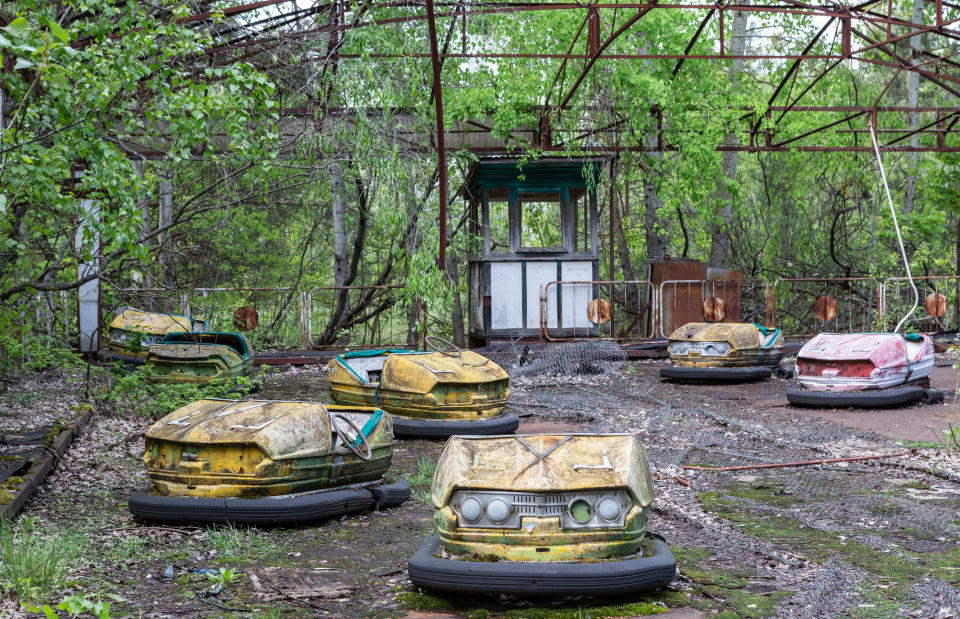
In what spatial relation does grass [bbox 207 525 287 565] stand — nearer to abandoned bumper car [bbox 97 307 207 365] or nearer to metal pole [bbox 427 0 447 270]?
metal pole [bbox 427 0 447 270]

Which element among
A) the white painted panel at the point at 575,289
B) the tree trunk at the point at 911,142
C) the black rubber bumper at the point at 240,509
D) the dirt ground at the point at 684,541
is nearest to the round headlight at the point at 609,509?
the dirt ground at the point at 684,541

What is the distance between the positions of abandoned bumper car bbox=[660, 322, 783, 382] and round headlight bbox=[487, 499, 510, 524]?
8.29m

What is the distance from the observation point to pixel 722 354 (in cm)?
1148

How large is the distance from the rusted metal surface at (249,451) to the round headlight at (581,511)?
1708mm

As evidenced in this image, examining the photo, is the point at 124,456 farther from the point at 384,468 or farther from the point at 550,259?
the point at 550,259

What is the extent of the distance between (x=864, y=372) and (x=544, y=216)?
7.11m

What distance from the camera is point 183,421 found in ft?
15.2

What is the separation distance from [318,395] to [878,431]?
5.53 meters

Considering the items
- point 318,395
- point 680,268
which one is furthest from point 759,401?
point 680,268

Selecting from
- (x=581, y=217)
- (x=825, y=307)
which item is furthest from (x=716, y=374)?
(x=825, y=307)

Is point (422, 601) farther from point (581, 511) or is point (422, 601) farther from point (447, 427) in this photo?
point (447, 427)

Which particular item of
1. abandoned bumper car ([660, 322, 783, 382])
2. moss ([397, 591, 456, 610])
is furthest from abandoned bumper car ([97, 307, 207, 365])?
moss ([397, 591, 456, 610])

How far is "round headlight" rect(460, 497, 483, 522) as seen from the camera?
3256mm

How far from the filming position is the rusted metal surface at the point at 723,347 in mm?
11492
